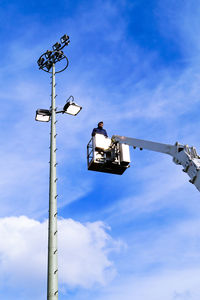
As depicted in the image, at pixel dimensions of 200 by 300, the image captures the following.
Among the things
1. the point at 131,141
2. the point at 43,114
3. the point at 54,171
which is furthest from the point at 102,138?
the point at 54,171

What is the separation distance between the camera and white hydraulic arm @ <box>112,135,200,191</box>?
867 centimetres

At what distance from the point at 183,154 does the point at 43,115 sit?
189 inches

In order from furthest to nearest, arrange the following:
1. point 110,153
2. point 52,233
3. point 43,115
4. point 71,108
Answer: point 110,153
point 71,108
point 43,115
point 52,233

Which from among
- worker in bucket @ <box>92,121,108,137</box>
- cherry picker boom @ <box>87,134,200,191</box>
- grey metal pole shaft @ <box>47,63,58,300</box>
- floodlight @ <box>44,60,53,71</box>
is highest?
floodlight @ <box>44,60,53,71</box>

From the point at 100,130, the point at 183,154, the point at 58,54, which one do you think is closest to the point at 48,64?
the point at 58,54

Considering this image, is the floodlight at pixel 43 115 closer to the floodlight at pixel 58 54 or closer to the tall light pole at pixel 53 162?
the tall light pole at pixel 53 162

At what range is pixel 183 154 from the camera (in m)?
9.38

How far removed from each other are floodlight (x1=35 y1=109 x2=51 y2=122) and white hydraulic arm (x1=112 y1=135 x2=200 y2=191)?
3.09 m

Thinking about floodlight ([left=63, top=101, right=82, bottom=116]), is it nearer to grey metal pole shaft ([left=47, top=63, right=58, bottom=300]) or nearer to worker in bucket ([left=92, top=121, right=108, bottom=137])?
grey metal pole shaft ([left=47, top=63, right=58, bottom=300])

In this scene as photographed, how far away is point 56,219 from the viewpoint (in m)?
8.91

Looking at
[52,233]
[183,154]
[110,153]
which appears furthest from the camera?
[110,153]

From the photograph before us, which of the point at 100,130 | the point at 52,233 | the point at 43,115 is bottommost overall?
the point at 52,233

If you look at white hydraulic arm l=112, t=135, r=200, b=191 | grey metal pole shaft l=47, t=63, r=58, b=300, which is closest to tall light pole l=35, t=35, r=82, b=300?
grey metal pole shaft l=47, t=63, r=58, b=300

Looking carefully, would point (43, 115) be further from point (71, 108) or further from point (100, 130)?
point (100, 130)
